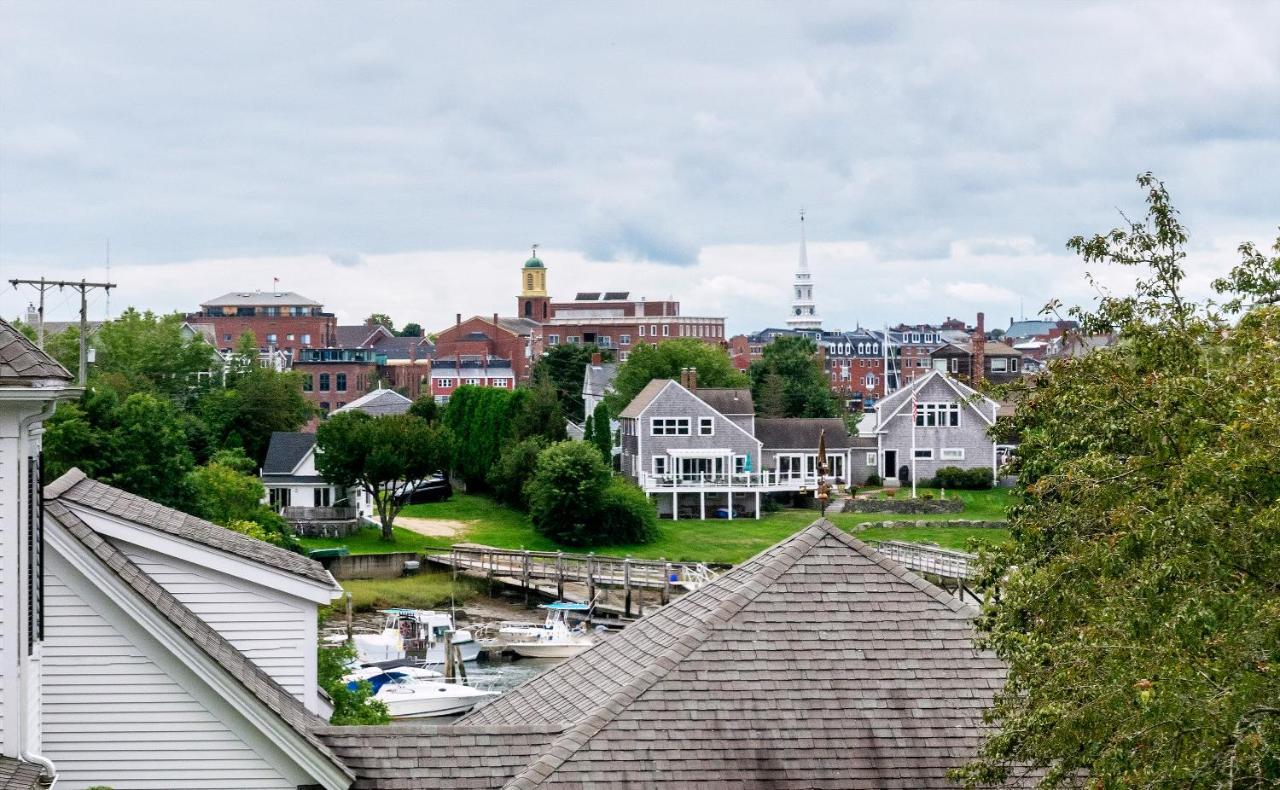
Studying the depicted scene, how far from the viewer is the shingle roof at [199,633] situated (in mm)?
14406

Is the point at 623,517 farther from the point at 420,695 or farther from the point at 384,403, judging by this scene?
the point at 384,403

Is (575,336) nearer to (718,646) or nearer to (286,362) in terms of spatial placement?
(286,362)

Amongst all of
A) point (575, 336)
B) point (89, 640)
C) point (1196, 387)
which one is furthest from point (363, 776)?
point (575, 336)

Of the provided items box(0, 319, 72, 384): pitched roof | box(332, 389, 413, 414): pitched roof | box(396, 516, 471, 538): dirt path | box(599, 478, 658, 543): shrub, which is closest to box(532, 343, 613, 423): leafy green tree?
box(332, 389, 413, 414): pitched roof

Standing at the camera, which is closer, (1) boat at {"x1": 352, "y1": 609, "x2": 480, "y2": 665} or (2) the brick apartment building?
(1) boat at {"x1": 352, "y1": 609, "x2": 480, "y2": 665}

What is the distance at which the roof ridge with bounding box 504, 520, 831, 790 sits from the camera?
13641 millimetres

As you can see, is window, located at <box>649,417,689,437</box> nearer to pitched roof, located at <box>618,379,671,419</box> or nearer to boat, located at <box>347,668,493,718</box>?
pitched roof, located at <box>618,379,671,419</box>

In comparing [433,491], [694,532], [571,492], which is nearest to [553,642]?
[571,492]

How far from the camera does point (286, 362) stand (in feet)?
561

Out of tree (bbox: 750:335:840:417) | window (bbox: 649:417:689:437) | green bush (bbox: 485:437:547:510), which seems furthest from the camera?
tree (bbox: 750:335:840:417)

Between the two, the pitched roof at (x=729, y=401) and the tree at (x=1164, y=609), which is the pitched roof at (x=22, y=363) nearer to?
the tree at (x=1164, y=609)

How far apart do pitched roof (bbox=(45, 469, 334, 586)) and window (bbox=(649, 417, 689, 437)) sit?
80.6 m

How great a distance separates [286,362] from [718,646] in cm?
16052

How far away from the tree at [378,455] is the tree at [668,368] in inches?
1247
